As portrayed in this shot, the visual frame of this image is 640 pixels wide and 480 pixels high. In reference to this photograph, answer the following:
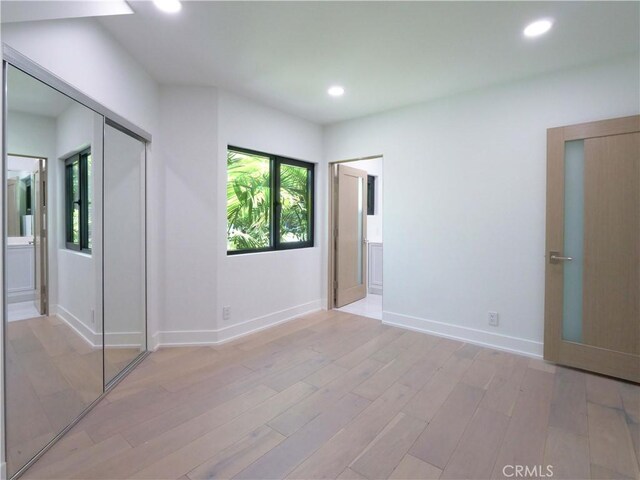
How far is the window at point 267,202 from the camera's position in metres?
3.46

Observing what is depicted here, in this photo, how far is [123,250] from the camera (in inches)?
103

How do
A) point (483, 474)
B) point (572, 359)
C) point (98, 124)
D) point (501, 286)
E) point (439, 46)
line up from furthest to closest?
point (501, 286) < point (572, 359) < point (439, 46) < point (98, 124) < point (483, 474)

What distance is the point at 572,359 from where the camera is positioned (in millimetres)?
2648

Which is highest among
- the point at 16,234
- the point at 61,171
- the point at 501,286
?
the point at 61,171

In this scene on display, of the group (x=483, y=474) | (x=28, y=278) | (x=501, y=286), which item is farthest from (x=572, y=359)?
(x=28, y=278)

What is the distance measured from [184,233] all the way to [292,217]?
1.46 meters

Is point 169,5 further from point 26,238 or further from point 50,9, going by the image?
point 26,238

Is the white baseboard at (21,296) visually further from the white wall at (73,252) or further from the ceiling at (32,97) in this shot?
the ceiling at (32,97)

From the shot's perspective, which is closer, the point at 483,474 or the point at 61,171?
the point at 483,474

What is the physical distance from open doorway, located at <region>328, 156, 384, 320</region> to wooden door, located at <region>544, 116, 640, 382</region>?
192 cm

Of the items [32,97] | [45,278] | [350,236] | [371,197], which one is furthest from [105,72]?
[371,197]

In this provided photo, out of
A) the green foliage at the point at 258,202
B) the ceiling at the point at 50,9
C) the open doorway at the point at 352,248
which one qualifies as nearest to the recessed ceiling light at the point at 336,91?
the open doorway at the point at 352,248

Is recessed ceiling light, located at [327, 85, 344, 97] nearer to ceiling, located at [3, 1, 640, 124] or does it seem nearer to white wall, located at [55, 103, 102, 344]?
ceiling, located at [3, 1, 640, 124]

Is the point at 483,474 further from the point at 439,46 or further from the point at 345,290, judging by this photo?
the point at 345,290
